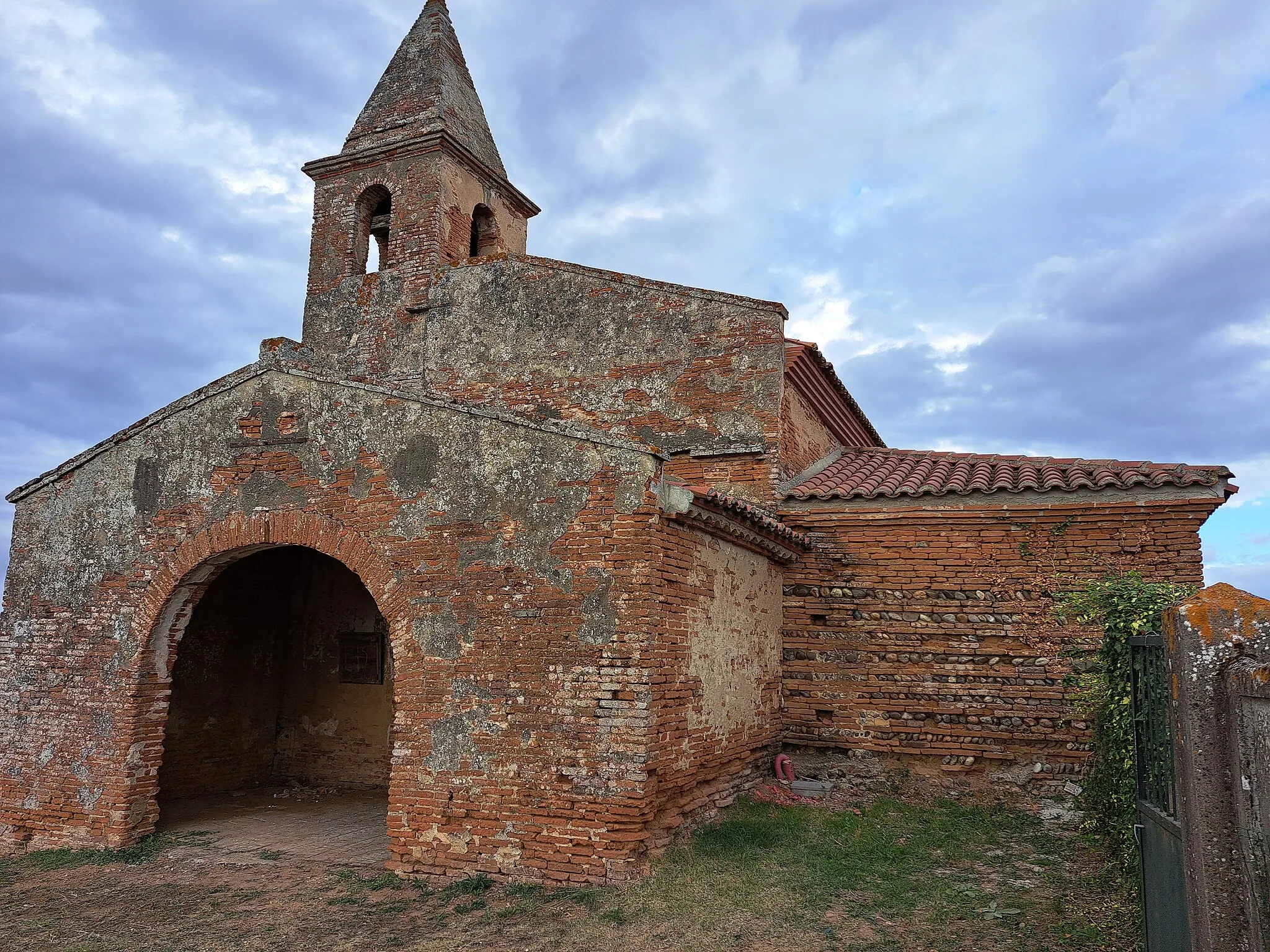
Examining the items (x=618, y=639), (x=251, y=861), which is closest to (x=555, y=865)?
(x=618, y=639)

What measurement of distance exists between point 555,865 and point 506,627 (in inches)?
77.0

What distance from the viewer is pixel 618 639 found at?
23.0 ft

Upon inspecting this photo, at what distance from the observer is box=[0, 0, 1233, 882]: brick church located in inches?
284

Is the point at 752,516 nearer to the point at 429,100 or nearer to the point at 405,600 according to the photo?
the point at 405,600

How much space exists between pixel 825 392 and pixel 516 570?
6391 mm

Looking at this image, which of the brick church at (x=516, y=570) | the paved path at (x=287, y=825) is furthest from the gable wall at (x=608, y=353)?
the paved path at (x=287, y=825)

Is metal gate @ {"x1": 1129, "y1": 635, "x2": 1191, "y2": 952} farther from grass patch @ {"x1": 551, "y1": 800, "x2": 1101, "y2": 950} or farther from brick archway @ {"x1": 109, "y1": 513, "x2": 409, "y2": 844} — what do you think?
brick archway @ {"x1": 109, "y1": 513, "x2": 409, "y2": 844}

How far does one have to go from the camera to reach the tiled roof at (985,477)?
9.17 metres

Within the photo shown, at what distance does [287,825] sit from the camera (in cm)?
966

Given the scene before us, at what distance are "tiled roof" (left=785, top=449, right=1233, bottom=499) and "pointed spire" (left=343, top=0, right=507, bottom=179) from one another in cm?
789

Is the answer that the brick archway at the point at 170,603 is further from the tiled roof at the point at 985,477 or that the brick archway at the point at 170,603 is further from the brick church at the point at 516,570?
the tiled roof at the point at 985,477

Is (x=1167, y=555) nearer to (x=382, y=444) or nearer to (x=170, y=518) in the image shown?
(x=382, y=444)

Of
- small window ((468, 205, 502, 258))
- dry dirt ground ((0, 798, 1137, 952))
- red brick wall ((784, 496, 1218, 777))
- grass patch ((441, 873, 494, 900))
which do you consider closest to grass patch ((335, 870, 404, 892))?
dry dirt ground ((0, 798, 1137, 952))

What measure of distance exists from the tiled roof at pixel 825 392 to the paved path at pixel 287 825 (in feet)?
23.4
